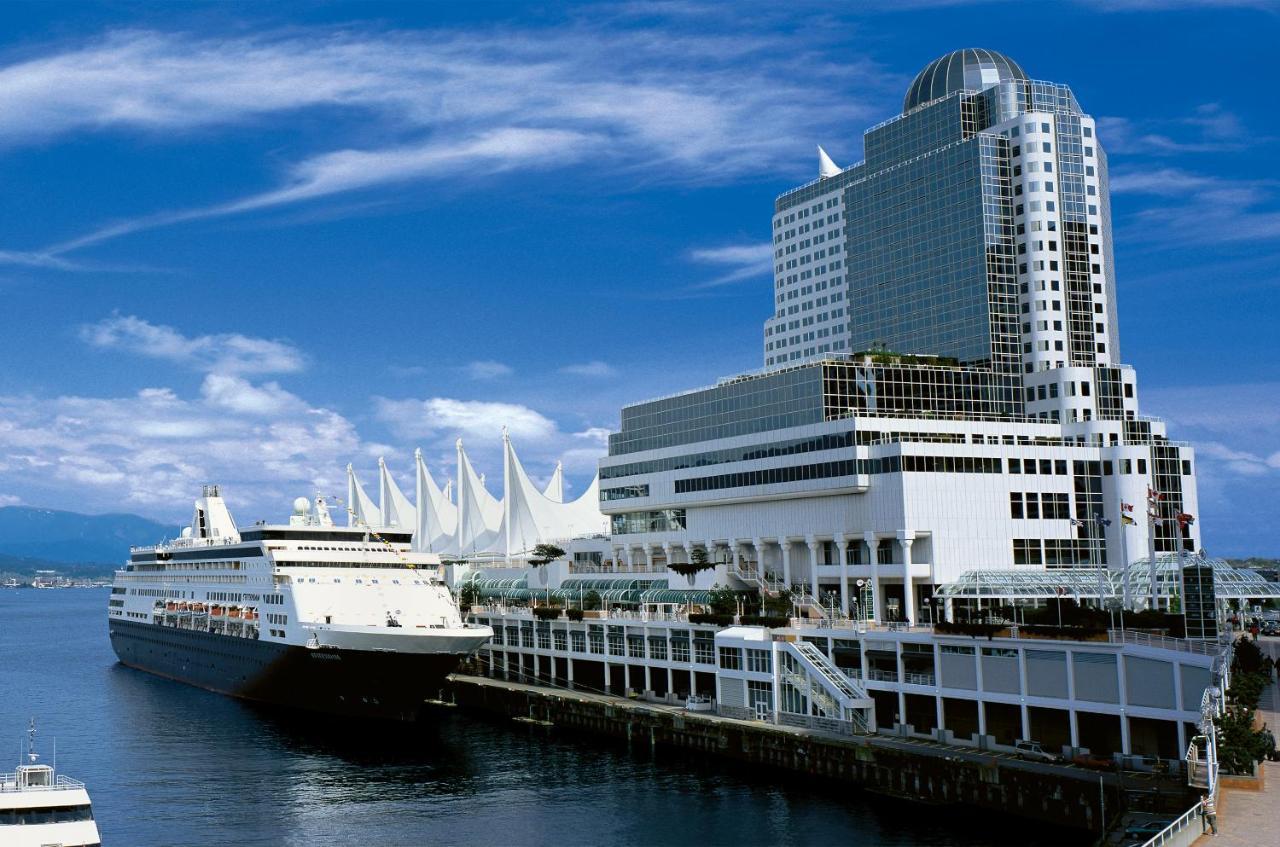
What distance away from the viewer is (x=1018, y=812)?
5350 cm

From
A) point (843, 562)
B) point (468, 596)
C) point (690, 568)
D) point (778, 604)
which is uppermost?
point (843, 562)

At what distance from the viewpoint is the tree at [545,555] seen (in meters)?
112

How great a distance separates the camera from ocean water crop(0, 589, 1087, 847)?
177 ft

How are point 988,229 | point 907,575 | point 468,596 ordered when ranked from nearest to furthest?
point 907,575, point 988,229, point 468,596

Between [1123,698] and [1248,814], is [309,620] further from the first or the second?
[1248,814]

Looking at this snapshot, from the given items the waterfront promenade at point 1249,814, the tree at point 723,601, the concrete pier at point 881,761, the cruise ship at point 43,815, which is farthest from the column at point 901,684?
the cruise ship at point 43,815

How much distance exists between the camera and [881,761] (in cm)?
6041

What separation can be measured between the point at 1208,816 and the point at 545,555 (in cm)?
8153

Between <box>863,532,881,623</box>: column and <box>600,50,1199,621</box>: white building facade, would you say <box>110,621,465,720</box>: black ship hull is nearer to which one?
<box>600,50,1199,621</box>: white building facade

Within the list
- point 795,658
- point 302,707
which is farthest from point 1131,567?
point 302,707

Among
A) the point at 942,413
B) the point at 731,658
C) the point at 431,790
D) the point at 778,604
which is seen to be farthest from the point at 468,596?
the point at 431,790

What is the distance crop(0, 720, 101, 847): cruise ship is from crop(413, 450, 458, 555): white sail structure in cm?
12502

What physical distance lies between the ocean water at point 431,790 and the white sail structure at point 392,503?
93446 mm

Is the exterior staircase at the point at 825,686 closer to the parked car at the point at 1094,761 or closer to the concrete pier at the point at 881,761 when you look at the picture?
the concrete pier at the point at 881,761
